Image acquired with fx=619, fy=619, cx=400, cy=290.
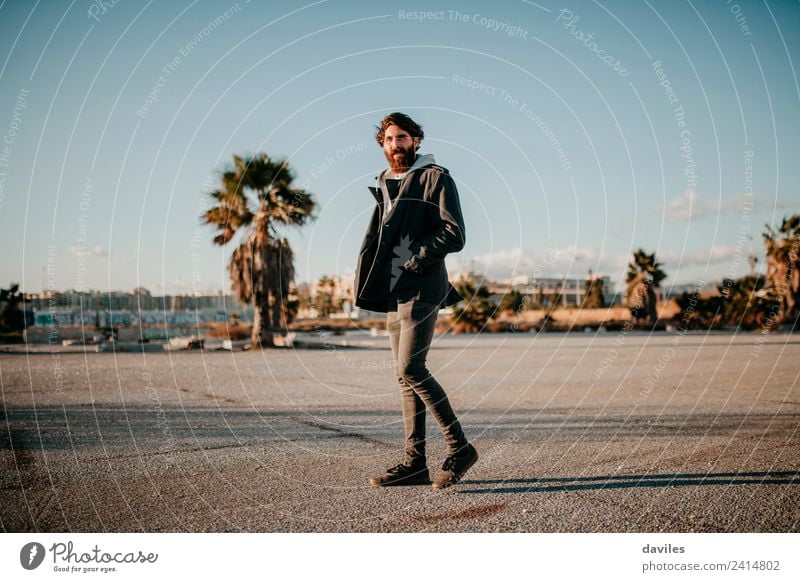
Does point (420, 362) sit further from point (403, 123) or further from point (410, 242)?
point (403, 123)

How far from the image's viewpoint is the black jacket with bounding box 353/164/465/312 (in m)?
3.57

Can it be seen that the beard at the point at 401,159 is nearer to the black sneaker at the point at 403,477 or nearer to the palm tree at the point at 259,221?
the black sneaker at the point at 403,477

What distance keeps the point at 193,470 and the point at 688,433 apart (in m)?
3.96

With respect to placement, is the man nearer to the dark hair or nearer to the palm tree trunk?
the dark hair

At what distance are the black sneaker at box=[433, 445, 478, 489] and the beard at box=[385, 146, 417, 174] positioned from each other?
1751 millimetres

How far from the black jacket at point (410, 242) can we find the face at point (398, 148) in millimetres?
146

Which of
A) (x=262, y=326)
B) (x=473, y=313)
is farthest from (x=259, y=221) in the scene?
(x=473, y=313)

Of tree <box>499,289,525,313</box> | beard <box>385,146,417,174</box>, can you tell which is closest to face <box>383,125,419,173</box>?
beard <box>385,146,417,174</box>

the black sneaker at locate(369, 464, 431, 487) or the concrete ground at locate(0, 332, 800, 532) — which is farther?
the black sneaker at locate(369, 464, 431, 487)

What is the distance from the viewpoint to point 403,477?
3.70m

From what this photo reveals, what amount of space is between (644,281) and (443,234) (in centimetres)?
4201

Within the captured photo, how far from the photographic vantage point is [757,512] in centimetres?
311
